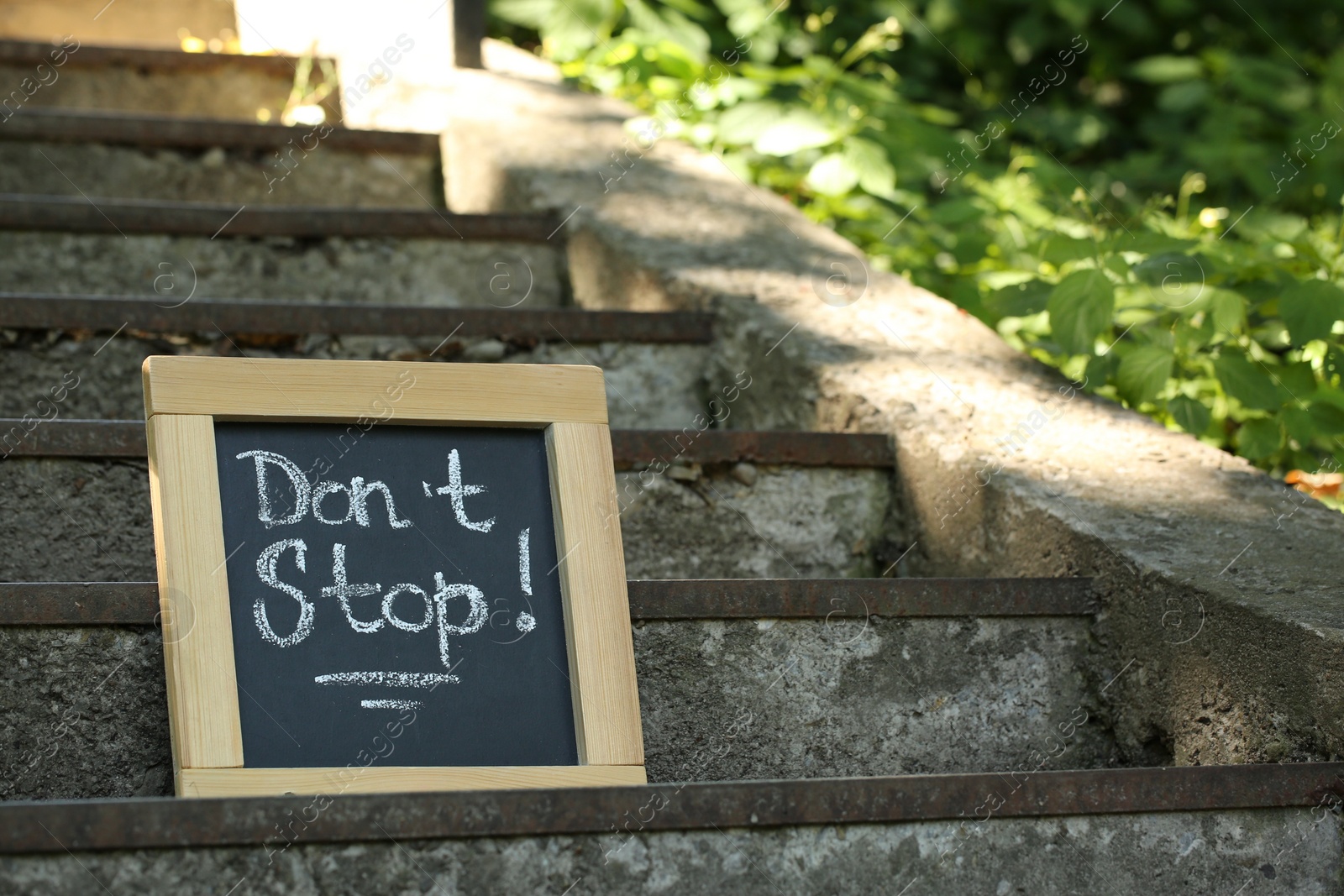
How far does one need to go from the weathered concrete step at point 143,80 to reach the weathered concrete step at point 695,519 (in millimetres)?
1675

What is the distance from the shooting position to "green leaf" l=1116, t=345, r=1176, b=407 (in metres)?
1.99

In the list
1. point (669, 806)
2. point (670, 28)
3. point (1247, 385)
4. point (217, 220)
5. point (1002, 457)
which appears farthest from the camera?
point (670, 28)

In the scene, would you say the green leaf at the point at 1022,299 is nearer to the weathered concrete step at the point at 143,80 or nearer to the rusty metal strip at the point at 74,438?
the rusty metal strip at the point at 74,438

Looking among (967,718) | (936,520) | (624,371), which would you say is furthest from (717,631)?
(624,371)

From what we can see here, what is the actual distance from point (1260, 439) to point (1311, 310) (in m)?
0.25

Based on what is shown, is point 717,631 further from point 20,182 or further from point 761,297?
point 20,182

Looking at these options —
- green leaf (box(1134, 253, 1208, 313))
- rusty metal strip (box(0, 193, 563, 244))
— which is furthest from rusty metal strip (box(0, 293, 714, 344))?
green leaf (box(1134, 253, 1208, 313))

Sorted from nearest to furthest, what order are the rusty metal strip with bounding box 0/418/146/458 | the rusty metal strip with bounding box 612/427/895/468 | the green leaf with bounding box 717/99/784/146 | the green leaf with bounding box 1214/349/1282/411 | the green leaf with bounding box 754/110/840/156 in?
the rusty metal strip with bounding box 0/418/146/458 → the rusty metal strip with bounding box 612/427/895/468 → the green leaf with bounding box 1214/349/1282/411 → the green leaf with bounding box 754/110/840/156 → the green leaf with bounding box 717/99/784/146

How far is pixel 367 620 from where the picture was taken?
1.30m

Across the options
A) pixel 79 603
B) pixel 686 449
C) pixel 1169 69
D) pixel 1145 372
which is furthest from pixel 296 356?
pixel 1169 69

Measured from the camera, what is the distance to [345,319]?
2.01m

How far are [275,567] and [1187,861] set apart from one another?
2.96 feet

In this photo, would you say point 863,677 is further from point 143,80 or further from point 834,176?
point 143,80

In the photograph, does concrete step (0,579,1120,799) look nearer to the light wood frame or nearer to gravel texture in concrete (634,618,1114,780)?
gravel texture in concrete (634,618,1114,780)
